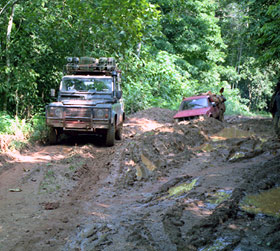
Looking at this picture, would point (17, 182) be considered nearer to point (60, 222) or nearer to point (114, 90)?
point (60, 222)

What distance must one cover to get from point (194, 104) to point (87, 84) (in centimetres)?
587

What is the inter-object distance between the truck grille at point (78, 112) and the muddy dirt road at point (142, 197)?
0.98m

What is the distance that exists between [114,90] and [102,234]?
23.3 feet

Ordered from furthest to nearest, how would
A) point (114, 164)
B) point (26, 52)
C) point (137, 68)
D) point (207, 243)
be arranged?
point (137, 68)
point (26, 52)
point (114, 164)
point (207, 243)

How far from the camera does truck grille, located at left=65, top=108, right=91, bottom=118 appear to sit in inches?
372

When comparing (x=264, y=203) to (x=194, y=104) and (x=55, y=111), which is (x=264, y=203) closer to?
(x=55, y=111)

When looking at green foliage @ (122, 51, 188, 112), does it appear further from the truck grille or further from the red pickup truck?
the truck grille

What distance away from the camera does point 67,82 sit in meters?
10.8

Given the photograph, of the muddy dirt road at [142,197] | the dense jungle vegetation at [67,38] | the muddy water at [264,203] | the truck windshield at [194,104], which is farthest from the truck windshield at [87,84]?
the muddy water at [264,203]

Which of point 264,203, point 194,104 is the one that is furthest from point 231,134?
point 264,203

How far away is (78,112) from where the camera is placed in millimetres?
9508

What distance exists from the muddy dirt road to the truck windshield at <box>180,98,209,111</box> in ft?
15.4

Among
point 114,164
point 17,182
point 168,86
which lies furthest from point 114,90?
point 168,86

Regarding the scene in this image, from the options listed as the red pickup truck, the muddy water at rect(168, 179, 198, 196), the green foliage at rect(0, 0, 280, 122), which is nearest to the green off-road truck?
the green foliage at rect(0, 0, 280, 122)
